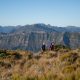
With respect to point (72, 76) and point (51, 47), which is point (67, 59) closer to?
point (72, 76)

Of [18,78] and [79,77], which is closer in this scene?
[79,77]

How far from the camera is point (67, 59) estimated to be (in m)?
18.0

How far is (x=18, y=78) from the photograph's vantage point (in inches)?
456

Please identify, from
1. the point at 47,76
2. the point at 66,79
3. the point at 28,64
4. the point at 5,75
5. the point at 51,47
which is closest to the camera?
the point at 66,79

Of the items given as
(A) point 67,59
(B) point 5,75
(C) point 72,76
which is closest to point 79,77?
(C) point 72,76

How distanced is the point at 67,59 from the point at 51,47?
1537cm

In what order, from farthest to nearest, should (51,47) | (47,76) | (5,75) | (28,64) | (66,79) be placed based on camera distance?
(51,47), (28,64), (5,75), (47,76), (66,79)

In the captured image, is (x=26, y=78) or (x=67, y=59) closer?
(x=26, y=78)

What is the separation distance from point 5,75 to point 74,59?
6.05 meters

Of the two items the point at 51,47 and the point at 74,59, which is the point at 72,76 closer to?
the point at 74,59

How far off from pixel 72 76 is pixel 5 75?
5.04 m

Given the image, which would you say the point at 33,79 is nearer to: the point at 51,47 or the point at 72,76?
the point at 72,76

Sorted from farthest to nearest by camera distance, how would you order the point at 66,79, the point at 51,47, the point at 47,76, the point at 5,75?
1. the point at 51,47
2. the point at 5,75
3. the point at 47,76
4. the point at 66,79

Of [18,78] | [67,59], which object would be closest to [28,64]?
[67,59]
